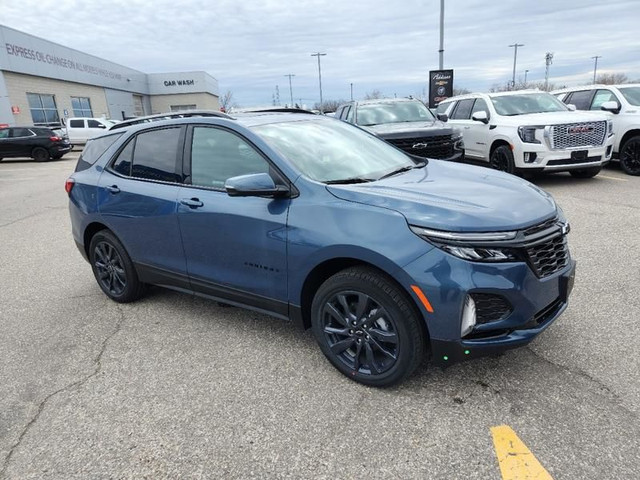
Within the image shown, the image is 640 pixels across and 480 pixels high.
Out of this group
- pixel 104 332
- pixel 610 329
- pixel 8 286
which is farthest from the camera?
pixel 8 286

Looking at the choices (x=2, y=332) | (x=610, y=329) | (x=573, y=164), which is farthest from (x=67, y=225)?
(x=573, y=164)

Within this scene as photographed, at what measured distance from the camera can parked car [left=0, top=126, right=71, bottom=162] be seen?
21219 mm

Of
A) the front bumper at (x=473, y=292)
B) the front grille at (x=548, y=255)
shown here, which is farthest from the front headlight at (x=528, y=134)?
the front bumper at (x=473, y=292)

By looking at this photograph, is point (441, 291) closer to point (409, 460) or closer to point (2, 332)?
point (409, 460)

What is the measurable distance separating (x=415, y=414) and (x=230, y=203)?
6.01 feet

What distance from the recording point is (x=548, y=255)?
277cm

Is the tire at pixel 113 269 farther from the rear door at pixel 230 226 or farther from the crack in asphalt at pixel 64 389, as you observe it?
the rear door at pixel 230 226

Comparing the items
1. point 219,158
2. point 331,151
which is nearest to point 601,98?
point 331,151

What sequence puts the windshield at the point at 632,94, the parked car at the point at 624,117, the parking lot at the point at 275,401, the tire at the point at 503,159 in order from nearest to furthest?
the parking lot at the point at 275,401
the tire at the point at 503,159
the parked car at the point at 624,117
the windshield at the point at 632,94

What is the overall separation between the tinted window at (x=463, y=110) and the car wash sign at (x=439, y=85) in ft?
41.0

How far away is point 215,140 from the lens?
365cm

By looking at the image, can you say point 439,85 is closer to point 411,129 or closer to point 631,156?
point 631,156

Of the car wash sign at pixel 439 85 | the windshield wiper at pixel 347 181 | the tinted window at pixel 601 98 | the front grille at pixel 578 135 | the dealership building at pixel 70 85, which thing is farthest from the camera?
the dealership building at pixel 70 85

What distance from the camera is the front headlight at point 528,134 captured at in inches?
343
